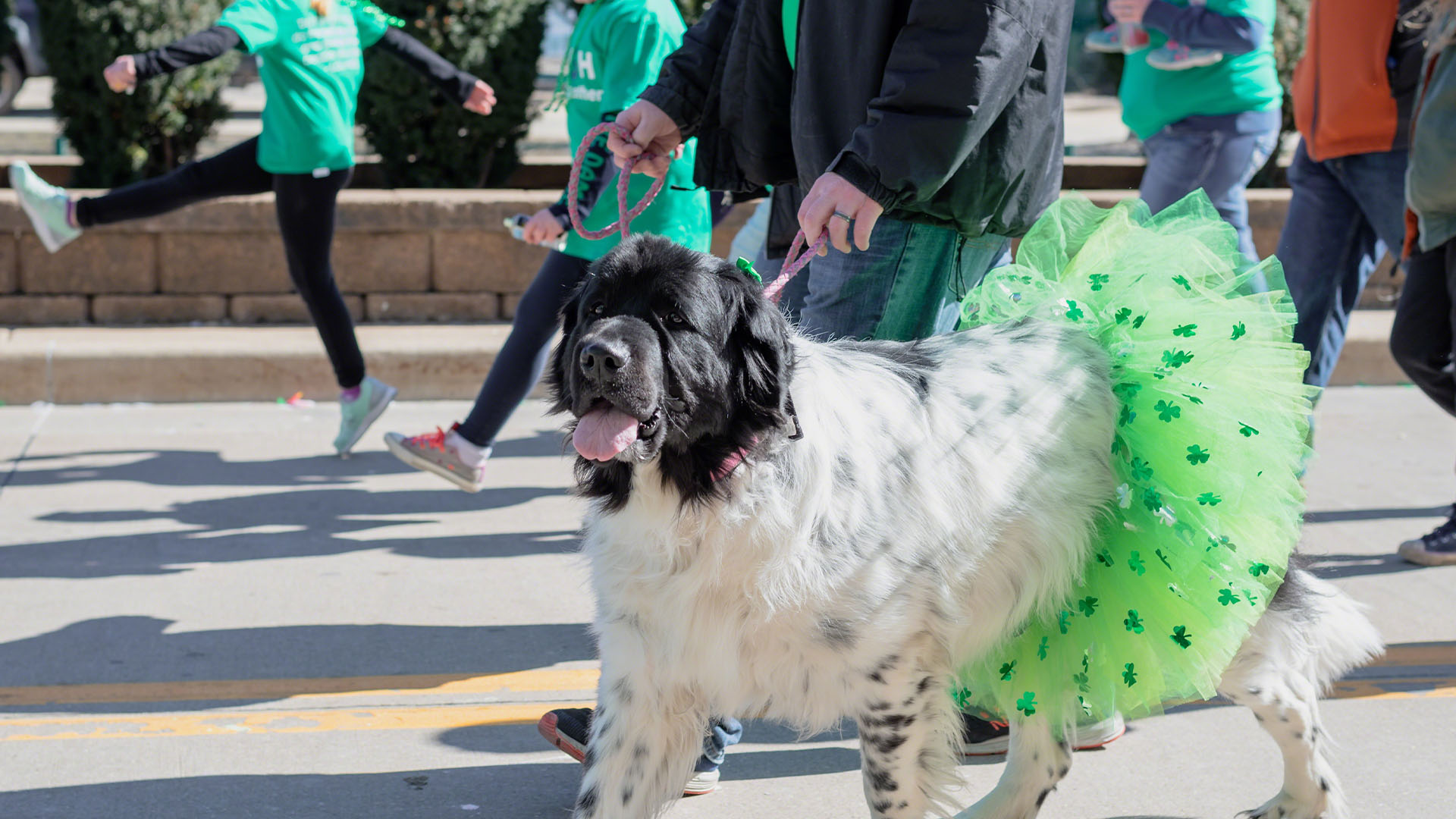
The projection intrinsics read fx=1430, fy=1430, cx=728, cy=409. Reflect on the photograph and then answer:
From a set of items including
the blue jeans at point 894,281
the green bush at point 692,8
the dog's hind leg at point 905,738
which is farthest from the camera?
the green bush at point 692,8

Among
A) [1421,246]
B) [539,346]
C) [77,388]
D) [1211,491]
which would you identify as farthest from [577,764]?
[77,388]

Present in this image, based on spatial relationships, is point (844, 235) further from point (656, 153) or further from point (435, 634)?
point (435, 634)

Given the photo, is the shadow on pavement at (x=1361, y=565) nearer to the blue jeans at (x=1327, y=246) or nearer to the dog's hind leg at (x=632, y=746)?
the blue jeans at (x=1327, y=246)

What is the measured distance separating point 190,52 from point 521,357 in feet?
5.99

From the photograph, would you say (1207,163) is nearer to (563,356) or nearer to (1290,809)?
(1290,809)

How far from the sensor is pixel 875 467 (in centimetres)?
255

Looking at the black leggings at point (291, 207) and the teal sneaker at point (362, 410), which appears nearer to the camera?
the black leggings at point (291, 207)

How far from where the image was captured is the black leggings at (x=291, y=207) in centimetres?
574

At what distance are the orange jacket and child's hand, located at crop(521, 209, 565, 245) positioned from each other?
8.52 ft

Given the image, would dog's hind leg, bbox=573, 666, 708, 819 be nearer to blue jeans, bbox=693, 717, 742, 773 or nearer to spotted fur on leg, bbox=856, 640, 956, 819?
spotted fur on leg, bbox=856, 640, 956, 819

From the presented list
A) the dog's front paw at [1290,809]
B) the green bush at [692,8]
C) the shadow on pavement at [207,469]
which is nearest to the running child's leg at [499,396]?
the shadow on pavement at [207,469]

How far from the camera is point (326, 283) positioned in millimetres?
5863

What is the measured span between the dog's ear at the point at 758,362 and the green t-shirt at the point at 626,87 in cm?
211

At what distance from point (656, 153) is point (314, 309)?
2.88 meters
